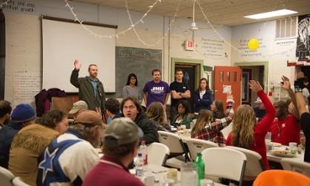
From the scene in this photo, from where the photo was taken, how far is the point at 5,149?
306 centimetres

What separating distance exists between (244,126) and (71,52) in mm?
4701

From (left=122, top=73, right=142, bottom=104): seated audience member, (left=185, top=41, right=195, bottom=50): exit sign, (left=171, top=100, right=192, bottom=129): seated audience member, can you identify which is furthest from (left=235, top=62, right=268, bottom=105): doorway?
(left=171, top=100, right=192, bottom=129): seated audience member

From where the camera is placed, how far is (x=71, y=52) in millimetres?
7184

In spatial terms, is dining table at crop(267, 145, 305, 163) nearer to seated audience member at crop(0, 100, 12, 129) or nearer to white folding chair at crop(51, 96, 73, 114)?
seated audience member at crop(0, 100, 12, 129)

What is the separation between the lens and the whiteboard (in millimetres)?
6887

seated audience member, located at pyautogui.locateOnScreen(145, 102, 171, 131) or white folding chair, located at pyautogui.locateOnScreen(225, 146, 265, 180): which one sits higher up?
seated audience member, located at pyautogui.locateOnScreen(145, 102, 171, 131)

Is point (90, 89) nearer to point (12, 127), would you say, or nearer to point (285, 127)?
point (12, 127)

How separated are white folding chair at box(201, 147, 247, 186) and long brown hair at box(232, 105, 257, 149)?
22.2 inches

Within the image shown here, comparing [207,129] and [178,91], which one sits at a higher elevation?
[178,91]

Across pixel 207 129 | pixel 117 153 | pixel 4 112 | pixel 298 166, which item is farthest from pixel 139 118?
pixel 117 153

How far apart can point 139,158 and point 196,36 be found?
6853 millimetres

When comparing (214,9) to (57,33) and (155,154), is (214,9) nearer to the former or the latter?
(57,33)

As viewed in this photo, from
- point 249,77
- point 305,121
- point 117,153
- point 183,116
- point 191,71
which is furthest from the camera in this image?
point 249,77

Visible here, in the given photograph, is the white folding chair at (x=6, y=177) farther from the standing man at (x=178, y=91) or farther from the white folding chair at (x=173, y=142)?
the standing man at (x=178, y=91)
